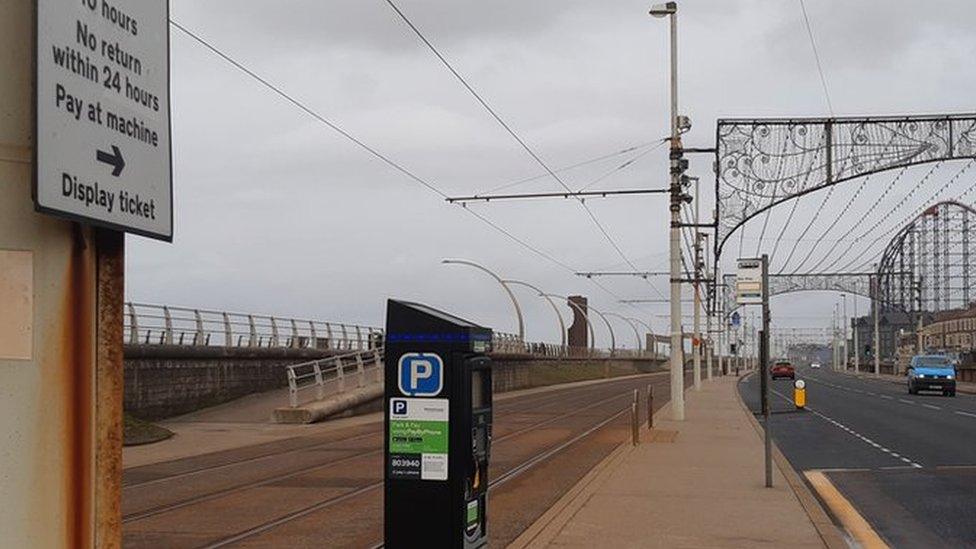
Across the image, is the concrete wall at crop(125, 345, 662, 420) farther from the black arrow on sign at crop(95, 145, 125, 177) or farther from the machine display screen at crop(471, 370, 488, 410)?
the black arrow on sign at crop(95, 145, 125, 177)

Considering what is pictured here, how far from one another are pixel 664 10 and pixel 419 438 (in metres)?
25.8

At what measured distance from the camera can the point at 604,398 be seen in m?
52.7

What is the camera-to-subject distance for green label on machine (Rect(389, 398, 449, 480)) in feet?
25.7

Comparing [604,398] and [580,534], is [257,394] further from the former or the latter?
[580,534]

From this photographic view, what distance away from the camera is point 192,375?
3038 cm

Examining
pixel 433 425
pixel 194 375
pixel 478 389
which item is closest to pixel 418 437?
pixel 433 425

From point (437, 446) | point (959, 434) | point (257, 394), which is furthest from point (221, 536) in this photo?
point (257, 394)

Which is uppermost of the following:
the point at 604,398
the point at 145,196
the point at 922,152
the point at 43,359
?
the point at 922,152

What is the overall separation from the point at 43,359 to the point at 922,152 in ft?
106

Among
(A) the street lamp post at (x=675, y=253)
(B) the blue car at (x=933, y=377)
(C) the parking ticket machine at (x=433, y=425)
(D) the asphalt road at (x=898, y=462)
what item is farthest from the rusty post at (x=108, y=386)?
(B) the blue car at (x=933, y=377)

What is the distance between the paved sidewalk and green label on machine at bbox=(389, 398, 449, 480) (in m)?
2.80

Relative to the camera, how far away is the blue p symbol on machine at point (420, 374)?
7809 millimetres

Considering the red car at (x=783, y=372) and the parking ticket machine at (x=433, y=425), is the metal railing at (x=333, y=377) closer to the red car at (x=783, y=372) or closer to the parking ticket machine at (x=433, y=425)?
the parking ticket machine at (x=433, y=425)

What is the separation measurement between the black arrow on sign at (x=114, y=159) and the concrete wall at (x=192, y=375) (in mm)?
22150
